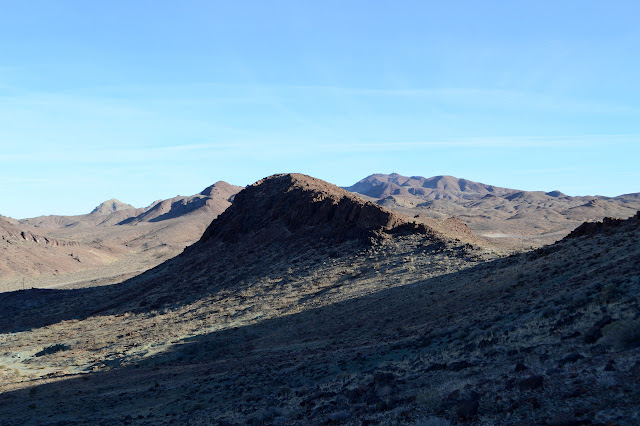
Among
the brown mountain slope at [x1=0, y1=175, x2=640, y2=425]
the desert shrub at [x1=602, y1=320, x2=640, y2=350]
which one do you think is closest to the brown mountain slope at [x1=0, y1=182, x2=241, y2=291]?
the brown mountain slope at [x1=0, y1=175, x2=640, y2=425]

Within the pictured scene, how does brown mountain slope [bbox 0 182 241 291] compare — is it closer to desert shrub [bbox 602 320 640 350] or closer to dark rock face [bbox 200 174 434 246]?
dark rock face [bbox 200 174 434 246]

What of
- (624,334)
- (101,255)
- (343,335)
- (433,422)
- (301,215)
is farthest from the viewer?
(101,255)

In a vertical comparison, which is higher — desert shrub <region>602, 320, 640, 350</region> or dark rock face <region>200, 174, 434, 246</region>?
dark rock face <region>200, 174, 434, 246</region>

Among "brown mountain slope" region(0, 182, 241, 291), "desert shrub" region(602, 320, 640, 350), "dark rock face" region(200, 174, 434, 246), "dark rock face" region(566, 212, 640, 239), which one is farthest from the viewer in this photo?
"brown mountain slope" region(0, 182, 241, 291)

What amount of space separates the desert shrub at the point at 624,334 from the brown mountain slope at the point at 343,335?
1.7 inches

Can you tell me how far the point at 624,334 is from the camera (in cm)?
1031

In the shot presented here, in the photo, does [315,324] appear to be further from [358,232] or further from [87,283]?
[87,283]

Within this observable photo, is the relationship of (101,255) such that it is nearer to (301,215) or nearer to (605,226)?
(301,215)

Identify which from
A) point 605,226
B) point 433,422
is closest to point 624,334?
point 433,422

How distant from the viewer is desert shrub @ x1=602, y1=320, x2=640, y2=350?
1009cm

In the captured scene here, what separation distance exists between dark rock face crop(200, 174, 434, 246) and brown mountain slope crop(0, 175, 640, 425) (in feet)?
0.74

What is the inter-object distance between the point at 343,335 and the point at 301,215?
26.2 meters

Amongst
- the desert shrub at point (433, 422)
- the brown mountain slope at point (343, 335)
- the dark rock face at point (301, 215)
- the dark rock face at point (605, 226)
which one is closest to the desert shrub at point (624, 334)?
the brown mountain slope at point (343, 335)

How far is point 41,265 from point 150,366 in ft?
270
